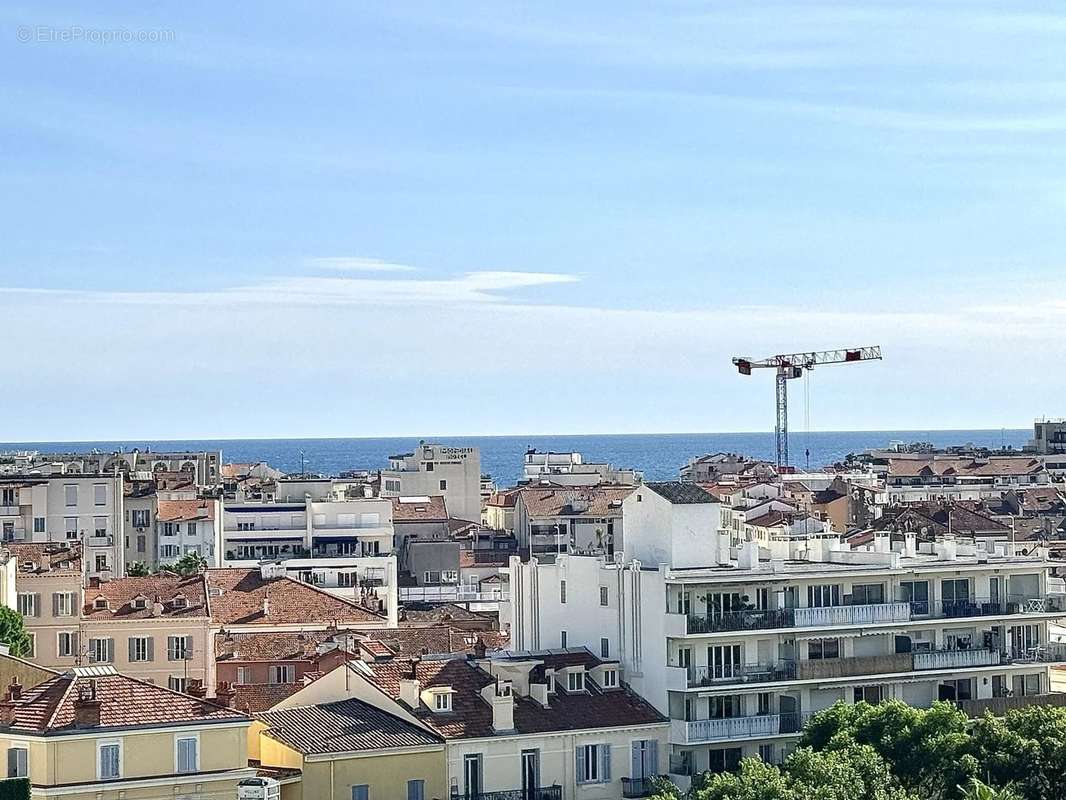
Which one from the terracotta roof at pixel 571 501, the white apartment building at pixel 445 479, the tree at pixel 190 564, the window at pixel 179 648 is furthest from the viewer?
the white apartment building at pixel 445 479

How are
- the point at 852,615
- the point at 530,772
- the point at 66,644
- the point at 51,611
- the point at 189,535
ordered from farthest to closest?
the point at 189,535
the point at 51,611
the point at 66,644
the point at 852,615
the point at 530,772

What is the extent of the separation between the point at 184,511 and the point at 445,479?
2070 inches

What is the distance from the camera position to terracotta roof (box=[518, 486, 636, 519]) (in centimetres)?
14288

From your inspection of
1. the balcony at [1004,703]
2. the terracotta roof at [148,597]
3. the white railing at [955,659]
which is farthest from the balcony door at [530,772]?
the terracotta roof at [148,597]

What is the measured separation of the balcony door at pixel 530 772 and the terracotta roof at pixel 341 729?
95.0 inches

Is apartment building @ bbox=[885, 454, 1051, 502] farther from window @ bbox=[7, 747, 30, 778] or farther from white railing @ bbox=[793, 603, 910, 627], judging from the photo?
window @ bbox=[7, 747, 30, 778]

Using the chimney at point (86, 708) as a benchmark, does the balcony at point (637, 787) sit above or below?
below

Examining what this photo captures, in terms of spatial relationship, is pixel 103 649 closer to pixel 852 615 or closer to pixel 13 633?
pixel 13 633

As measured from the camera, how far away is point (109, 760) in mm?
45156

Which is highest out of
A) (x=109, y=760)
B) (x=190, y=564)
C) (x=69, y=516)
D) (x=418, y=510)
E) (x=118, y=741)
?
(x=69, y=516)

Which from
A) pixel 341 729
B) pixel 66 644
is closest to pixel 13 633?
pixel 66 644

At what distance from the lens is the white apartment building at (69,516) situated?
10919 centimetres

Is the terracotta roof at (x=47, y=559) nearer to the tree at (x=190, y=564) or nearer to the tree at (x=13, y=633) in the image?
the tree at (x=13, y=633)

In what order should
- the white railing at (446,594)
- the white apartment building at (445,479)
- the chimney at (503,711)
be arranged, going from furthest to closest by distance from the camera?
the white apartment building at (445,479) → the white railing at (446,594) → the chimney at (503,711)
